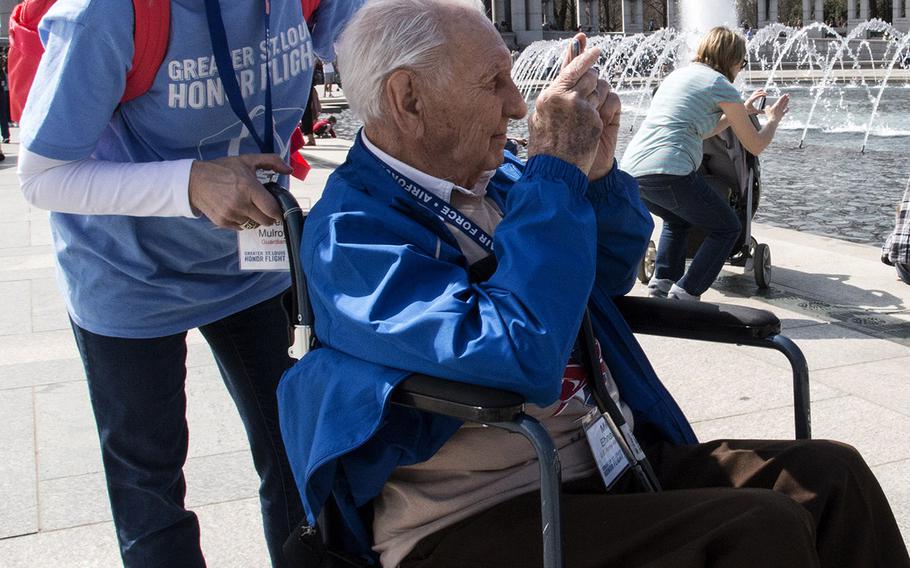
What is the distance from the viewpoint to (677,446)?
226 centimetres

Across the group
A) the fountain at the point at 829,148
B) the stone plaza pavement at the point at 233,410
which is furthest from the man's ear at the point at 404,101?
the stone plaza pavement at the point at 233,410

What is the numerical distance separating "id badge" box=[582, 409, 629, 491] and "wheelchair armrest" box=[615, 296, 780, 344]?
1.12 feet

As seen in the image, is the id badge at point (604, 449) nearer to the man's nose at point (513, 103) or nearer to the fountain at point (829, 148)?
the man's nose at point (513, 103)

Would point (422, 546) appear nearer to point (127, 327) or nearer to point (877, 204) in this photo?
point (127, 327)

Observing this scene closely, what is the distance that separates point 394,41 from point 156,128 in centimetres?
54

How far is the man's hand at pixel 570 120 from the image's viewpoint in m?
1.93

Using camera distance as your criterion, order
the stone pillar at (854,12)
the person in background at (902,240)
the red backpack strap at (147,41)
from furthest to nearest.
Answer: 1. the stone pillar at (854,12)
2. the person in background at (902,240)
3. the red backpack strap at (147,41)

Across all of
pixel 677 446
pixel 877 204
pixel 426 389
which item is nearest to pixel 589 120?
pixel 426 389

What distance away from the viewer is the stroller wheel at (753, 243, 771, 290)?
20.5ft

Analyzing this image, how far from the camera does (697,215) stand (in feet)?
19.0

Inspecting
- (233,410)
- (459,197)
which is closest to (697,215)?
(233,410)

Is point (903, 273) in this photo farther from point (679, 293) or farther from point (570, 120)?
point (570, 120)

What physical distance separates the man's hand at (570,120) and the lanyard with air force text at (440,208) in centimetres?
19

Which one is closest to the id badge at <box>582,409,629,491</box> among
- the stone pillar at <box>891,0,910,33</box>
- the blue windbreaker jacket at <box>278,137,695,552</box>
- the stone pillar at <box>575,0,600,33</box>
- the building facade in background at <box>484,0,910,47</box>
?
the blue windbreaker jacket at <box>278,137,695,552</box>
